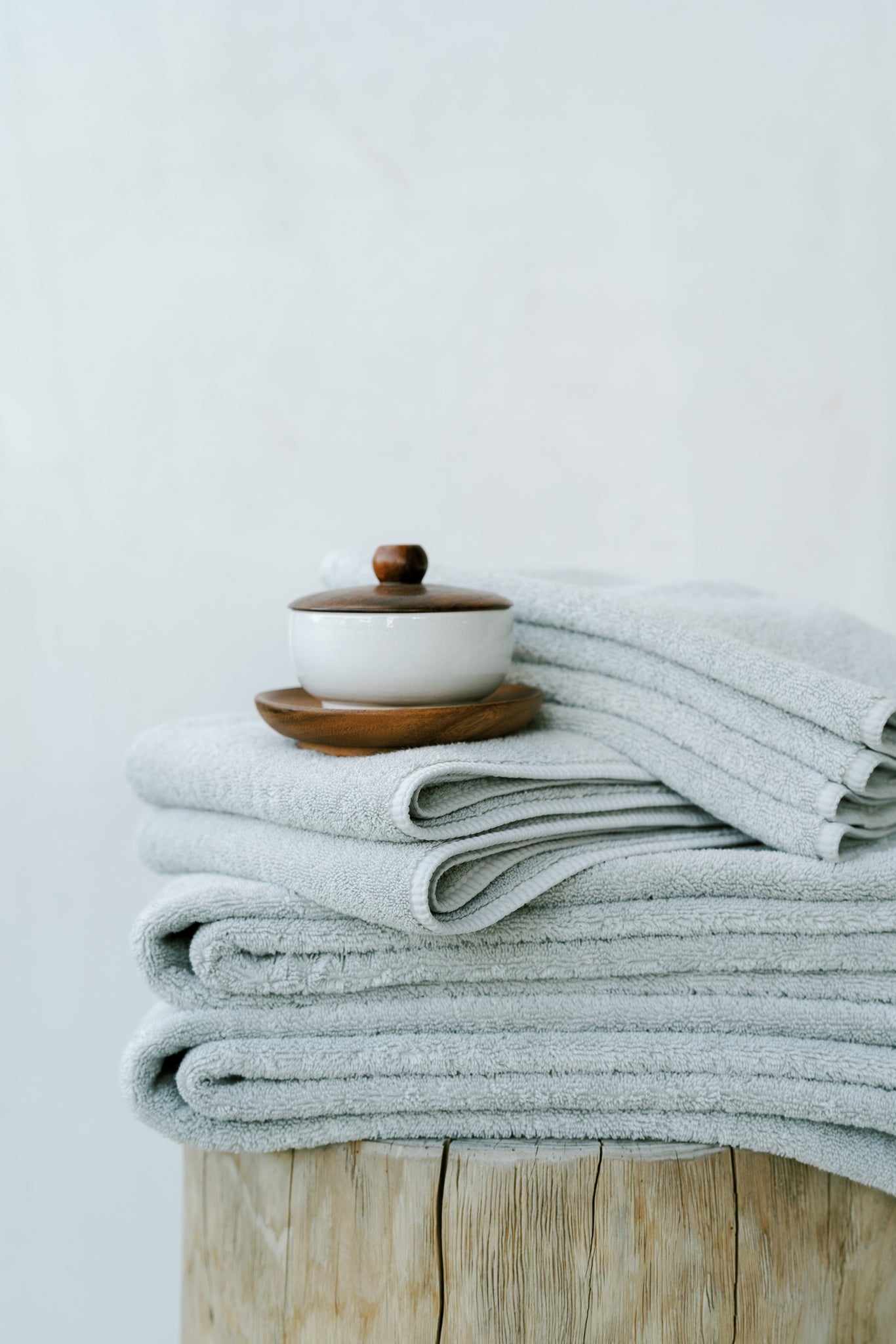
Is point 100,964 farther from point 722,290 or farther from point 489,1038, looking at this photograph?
point 722,290

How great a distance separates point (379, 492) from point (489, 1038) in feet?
2.17

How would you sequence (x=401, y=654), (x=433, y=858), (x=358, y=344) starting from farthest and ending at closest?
(x=358, y=344) < (x=401, y=654) < (x=433, y=858)

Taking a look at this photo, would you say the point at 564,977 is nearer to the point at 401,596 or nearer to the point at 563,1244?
the point at 563,1244

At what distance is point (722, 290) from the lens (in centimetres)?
113

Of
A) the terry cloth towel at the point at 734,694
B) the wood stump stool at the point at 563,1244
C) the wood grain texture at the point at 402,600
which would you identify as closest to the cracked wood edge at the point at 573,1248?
the wood stump stool at the point at 563,1244

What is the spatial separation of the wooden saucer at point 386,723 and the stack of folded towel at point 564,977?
0.9 inches

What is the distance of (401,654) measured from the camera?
2.16 feet

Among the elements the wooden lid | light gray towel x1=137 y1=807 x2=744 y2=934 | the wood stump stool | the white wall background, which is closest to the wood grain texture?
Answer: the wooden lid

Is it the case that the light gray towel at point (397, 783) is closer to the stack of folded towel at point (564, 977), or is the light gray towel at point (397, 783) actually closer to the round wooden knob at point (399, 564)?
the stack of folded towel at point (564, 977)

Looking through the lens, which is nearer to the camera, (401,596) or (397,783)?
(397,783)

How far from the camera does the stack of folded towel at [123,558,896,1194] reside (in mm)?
619

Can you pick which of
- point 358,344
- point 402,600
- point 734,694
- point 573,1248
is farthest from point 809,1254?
point 358,344

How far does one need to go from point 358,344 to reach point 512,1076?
30.8 inches

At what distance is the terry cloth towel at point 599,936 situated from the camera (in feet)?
2.03
